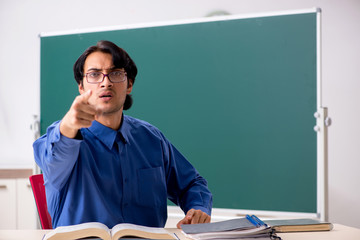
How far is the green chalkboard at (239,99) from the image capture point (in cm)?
228

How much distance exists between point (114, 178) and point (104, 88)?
1.23ft

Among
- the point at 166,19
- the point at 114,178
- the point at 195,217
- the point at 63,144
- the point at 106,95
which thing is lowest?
the point at 195,217

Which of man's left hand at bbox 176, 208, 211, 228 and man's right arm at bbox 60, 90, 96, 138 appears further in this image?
man's left hand at bbox 176, 208, 211, 228

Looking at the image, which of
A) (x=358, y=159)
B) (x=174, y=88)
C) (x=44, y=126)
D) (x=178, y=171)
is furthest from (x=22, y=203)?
(x=358, y=159)

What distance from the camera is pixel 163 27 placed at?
2.58m

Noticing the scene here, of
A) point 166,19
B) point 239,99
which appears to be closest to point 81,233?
point 239,99

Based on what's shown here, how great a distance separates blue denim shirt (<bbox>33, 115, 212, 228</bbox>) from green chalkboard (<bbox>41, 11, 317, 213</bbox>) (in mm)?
822

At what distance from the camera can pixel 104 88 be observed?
1461mm

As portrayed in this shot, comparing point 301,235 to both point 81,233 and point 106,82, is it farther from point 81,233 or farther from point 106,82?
point 106,82

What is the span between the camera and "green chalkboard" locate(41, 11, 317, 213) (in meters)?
2.28

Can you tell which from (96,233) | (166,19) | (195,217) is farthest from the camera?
(166,19)

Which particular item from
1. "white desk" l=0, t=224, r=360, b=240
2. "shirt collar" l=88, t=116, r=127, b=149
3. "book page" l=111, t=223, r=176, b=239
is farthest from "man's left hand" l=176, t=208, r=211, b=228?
"shirt collar" l=88, t=116, r=127, b=149

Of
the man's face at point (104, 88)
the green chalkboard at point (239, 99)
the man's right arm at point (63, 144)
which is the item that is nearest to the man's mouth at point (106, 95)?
the man's face at point (104, 88)

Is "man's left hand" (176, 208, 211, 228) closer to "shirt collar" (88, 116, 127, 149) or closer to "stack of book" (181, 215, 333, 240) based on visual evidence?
"stack of book" (181, 215, 333, 240)
